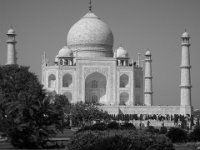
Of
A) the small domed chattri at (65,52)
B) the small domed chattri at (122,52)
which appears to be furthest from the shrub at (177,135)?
the small domed chattri at (122,52)

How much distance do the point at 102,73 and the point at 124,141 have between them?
44140mm

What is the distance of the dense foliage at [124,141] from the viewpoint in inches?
771

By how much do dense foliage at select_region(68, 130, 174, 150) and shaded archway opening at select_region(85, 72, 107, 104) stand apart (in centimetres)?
4255

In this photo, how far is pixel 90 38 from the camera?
65.9m

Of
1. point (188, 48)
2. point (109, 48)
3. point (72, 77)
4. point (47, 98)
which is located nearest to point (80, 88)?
point (72, 77)

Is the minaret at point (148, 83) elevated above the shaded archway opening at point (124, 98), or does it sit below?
above

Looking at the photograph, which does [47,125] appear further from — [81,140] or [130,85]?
[130,85]

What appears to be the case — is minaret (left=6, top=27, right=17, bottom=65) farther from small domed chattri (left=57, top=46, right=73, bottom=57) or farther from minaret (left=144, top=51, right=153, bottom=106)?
minaret (left=144, top=51, right=153, bottom=106)

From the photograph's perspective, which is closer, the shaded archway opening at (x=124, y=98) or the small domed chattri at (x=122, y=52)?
the shaded archway opening at (x=124, y=98)

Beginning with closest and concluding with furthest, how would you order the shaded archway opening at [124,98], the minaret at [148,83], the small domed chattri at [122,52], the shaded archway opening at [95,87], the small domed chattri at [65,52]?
the shaded archway opening at [124,98] < the shaded archway opening at [95,87] < the small domed chattri at [65,52] < the small domed chattri at [122,52] < the minaret at [148,83]

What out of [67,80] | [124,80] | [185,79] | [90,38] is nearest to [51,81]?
[67,80]

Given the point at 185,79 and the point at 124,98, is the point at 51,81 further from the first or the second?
the point at 185,79

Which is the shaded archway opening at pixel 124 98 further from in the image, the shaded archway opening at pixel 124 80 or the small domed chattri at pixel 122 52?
the small domed chattri at pixel 122 52

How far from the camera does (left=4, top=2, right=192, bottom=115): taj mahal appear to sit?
60.7m
